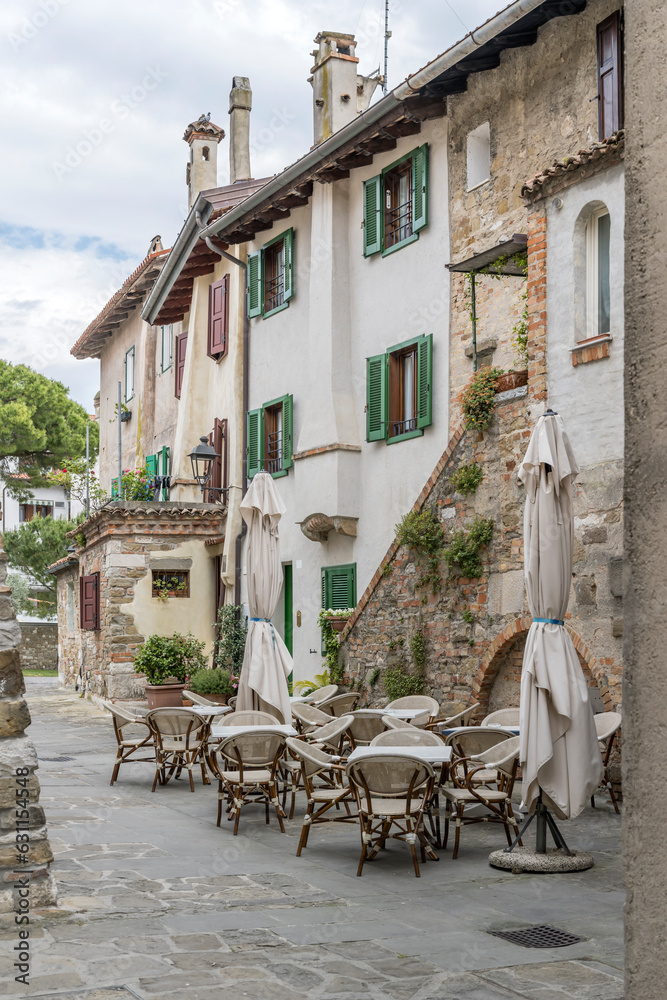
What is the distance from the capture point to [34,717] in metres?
18.1

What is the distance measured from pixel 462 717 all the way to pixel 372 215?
7.91 m

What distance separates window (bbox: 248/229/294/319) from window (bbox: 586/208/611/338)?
328 inches

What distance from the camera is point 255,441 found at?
1788cm

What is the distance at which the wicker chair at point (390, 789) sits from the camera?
665 cm

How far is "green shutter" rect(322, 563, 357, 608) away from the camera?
48.9 ft

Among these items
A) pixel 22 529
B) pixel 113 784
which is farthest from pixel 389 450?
pixel 22 529

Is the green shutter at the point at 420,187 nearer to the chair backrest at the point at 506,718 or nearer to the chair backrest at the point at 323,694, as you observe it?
the chair backrest at the point at 323,694

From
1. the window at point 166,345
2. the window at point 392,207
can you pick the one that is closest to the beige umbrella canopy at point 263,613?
the window at point 392,207

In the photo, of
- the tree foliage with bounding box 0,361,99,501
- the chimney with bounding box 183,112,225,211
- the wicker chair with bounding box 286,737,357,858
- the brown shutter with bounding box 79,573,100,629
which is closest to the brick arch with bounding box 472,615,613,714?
the wicker chair with bounding box 286,737,357,858

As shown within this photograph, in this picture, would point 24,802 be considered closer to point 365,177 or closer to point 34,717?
point 365,177

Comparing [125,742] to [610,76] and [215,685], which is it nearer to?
[215,685]

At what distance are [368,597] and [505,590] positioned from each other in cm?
262

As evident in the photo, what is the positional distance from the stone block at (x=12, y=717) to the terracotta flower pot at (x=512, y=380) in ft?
20.2

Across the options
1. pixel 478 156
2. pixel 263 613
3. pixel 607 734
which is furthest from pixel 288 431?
pixel 607 734
